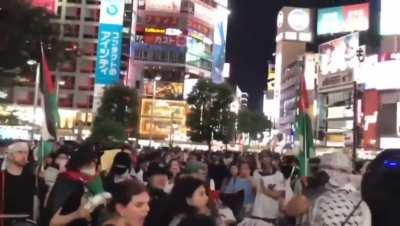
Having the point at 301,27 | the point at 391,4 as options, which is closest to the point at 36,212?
the point at 391,4

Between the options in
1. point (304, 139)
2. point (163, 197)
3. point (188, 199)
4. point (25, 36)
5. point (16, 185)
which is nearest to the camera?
point (188, 199)

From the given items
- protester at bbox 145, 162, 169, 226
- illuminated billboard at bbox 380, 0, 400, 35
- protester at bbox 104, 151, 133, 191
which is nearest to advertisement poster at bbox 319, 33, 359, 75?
illuminated billboard at bbox 380, 0, 400, 35

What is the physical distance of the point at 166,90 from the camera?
374ft

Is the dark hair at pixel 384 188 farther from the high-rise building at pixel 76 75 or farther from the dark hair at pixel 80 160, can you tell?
the high-rise building at pixel 76 75

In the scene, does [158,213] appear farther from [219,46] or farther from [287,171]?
[219,46]

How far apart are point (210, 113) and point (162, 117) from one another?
30.3m

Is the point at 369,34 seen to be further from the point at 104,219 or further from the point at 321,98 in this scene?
the point at 104,219

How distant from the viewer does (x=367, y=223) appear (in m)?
4.86

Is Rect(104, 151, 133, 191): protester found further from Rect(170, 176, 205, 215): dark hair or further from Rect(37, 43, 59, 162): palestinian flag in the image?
Rect(170, 176, 205, 215): dark hair

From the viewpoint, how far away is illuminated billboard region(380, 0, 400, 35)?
66062 mm

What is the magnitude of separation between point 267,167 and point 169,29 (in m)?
109

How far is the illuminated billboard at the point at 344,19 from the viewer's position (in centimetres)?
9444

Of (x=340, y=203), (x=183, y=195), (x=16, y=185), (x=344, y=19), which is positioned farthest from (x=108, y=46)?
(x=340, y=203)

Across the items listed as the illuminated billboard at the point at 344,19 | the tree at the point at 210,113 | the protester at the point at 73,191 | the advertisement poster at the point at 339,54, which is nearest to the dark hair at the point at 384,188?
the protester at the point at 73,191
